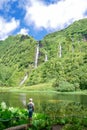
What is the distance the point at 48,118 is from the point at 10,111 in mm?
3972

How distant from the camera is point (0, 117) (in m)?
31.9

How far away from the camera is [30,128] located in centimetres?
3073

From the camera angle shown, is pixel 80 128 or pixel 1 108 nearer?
pixel 80 128

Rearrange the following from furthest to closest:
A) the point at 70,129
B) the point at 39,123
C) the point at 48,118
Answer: the point at 48,118
the point at 39,123
the point at 70,129

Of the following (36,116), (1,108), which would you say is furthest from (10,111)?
(36,116)

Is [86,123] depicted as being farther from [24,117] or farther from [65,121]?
[24,117]

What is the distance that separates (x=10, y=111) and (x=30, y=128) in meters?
3.40

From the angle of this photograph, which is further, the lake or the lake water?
the lake water

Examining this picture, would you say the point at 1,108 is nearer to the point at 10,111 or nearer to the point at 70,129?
the point at 10,111

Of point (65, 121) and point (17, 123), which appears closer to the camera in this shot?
point (17, 123)

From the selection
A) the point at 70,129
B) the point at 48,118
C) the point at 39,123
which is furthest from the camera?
the point at 48,118

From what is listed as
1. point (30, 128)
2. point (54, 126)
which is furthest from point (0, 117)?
point (54, 126)

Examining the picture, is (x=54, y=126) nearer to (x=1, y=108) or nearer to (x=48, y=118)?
(x=48, y=118)

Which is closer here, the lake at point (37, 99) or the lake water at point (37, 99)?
the lake at point (37, 99)
